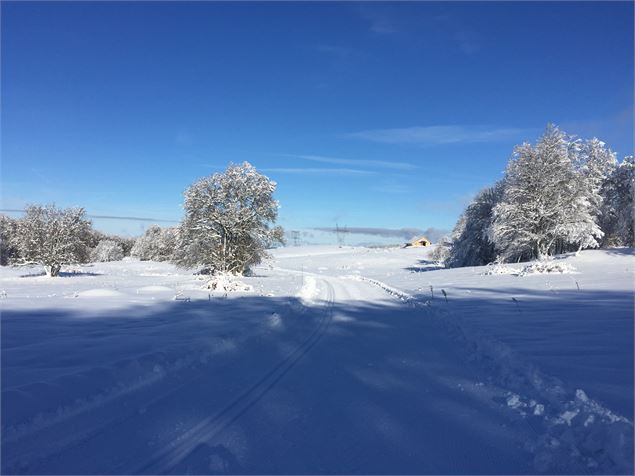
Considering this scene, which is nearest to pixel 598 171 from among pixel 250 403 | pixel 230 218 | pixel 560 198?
pixel 560 198

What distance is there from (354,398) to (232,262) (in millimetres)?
28927

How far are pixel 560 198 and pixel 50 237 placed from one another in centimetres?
4417

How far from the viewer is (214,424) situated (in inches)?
195

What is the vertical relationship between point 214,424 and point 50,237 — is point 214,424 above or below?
below

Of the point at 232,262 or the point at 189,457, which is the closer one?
the point at 189,457

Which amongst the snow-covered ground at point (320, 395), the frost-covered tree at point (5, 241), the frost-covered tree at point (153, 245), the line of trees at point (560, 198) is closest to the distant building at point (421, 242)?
the frost-covered tree at point (153, 245)

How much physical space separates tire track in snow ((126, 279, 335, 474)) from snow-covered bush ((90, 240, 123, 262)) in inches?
3672

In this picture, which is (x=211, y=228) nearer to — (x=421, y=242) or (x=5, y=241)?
(x=5, y=241)

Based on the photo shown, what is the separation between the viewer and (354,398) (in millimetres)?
5910

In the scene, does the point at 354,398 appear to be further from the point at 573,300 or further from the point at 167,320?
the point at 573,300

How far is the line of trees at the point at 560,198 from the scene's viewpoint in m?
31.5

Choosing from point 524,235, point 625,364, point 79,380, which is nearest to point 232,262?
point 524,235

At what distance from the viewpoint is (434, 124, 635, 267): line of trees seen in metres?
31.5

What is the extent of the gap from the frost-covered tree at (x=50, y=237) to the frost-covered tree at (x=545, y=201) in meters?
38.4
